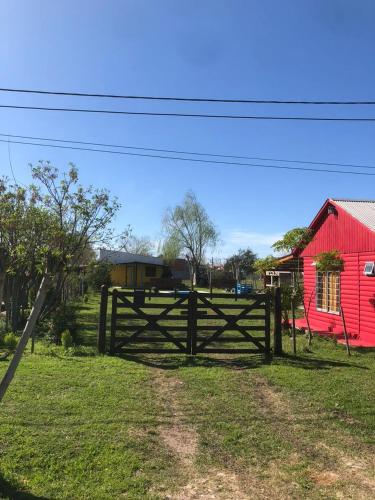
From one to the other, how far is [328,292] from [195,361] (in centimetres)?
891

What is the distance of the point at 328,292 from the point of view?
57.1 feet

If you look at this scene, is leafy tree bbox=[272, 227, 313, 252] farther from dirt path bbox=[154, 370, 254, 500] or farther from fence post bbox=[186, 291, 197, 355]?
dirt path bbox=[154, 370, 254, 500]

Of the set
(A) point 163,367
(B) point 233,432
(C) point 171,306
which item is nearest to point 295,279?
(C) point 171,306

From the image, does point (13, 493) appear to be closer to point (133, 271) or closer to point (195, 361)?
point (195, 361)

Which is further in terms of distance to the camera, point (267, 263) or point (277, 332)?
point (267, 263)

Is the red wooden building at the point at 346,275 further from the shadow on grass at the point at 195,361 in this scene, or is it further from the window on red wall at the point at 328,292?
the shadow on grass at the point at 195,361

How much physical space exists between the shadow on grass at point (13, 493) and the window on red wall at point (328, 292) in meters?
13.7

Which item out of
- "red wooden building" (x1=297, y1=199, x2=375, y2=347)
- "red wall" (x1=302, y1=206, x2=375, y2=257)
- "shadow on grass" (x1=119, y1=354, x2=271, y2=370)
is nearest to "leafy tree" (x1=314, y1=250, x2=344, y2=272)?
"red wooden building" (x1=297, y1=199, x2=375, y2=347)

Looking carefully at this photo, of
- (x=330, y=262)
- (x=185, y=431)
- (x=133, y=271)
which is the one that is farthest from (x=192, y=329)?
(x=133, y=271)

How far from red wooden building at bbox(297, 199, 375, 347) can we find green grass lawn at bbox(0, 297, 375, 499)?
5.50 m

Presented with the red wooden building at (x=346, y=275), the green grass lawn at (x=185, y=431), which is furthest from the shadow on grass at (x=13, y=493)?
the red wooden building at (x=346, y=275)

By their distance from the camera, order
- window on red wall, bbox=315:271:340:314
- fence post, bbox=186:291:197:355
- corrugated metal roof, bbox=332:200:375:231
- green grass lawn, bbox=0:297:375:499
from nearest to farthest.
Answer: green grass lawn, bbox=0:297:375:499, fence post, bbox=186:291:197:355, corrugated metal roof, bbox=332:200:375:231, window on red wall, bbox=315:271:340:314

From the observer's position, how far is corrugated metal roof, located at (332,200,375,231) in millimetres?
14938

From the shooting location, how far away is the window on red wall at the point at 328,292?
16656mm
